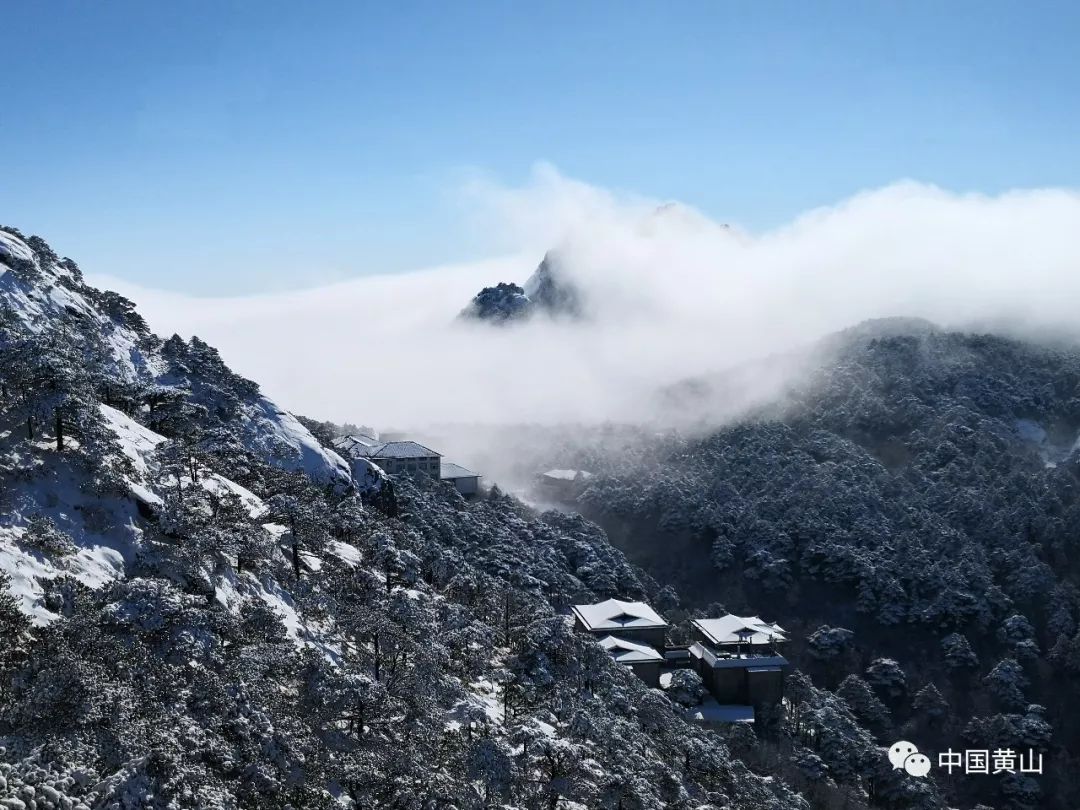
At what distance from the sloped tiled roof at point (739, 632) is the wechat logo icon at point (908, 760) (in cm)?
1309

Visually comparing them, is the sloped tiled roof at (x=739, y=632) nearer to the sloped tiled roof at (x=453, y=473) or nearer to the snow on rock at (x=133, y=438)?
the snow on rock at (x=133, y=438)

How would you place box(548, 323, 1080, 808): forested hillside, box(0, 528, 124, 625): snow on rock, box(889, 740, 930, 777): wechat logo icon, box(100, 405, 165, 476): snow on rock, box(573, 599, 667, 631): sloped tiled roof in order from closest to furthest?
1. box(0, 528, 124, 625): snow on rock
2. box(100, 405, 165, 476): snow on rock
3. box(889, 740, 930, 777): wechat logo icon
4. box(573, 599, 667, 631): sloped tiled roof
5. box(548, 323, 1080, 808): forested hillside

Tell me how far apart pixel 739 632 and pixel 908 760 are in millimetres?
16472

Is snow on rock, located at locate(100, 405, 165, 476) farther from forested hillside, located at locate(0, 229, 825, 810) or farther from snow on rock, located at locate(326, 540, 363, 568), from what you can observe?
snow on rock, located at locate(326, 540, 363, 568)

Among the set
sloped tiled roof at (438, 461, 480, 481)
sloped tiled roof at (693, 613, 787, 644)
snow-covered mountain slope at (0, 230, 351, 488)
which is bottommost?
sloped tiled roof at (693, 613, 787, 644)

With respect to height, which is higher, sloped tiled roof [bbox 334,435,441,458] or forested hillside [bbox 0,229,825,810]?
sloped tiled roof [bbox 334,435,441,458]

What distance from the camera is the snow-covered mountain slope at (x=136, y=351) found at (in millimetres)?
61375

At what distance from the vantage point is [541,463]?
146 m

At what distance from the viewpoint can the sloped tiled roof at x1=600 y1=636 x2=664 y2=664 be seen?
65075mm

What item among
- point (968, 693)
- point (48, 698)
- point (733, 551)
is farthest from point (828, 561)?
point (48, 698)

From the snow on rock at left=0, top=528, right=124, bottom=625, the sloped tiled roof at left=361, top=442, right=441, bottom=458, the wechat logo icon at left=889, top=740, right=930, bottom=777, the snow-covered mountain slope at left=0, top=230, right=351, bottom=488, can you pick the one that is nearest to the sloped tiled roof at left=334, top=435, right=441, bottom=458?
the sloped tiled roof at left=361, top=442, right=441, bottom=458

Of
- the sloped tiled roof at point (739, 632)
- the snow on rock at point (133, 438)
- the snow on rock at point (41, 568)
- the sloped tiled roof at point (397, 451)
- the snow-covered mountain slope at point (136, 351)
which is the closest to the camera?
the snow on rock at point (41, 568)

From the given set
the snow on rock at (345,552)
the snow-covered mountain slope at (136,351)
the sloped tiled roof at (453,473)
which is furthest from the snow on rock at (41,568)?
the sloped tiled roof at (453,473)

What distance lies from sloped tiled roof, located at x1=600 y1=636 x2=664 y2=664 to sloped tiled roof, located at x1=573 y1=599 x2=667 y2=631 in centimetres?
→ 214
